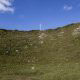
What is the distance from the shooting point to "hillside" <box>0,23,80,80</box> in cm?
4587

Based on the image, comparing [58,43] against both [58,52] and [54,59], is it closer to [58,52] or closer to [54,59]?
[58,52]

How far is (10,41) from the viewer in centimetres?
6962

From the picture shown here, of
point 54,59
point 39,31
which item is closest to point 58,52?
point 54,59

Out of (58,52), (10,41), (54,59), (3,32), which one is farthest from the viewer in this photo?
(3,32)

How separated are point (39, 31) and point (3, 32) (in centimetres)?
1532

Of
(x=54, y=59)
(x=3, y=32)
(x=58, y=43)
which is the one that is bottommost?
(x=54, y=59)

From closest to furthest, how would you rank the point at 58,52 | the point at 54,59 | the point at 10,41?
the point at 54,59, the point at 58,52, the point at 10,41

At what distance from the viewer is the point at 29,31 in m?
86.3

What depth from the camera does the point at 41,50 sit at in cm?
6172

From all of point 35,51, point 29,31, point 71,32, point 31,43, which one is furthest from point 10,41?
point 71,32

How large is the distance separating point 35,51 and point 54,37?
1554 centimetres

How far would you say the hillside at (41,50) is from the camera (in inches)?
1806

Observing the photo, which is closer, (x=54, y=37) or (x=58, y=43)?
(x=58, y=43)

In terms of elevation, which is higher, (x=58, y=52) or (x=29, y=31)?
(x=29, y=31)
